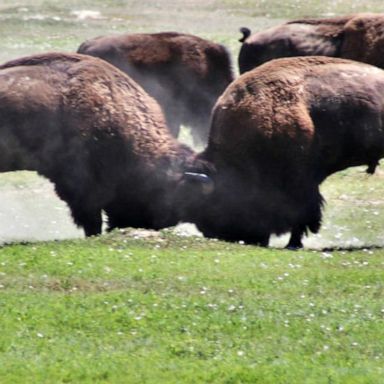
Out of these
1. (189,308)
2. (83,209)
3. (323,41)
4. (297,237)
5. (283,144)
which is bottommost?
(297,237)

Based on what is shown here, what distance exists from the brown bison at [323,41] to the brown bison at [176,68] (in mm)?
783

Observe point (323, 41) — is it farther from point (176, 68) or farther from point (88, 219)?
point (88, 219)

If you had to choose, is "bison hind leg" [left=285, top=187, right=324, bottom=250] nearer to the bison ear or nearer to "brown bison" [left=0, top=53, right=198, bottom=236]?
the bison ear

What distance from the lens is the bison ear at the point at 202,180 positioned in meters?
14.3

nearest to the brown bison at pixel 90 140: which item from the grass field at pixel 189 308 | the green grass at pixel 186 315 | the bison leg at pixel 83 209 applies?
the bison leg at pixel 83 209

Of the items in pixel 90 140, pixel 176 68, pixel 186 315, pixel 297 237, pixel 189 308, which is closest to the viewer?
pixel 186 315

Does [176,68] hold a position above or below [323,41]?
below

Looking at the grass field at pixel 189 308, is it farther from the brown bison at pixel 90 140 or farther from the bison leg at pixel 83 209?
the bison leg at pixel 83 209

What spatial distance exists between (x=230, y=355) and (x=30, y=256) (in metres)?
3.27

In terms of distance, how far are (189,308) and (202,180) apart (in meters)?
4.52

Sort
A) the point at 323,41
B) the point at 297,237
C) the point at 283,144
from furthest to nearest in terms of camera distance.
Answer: the point at 323,41 → the point at 297,237 → the point at 283,144

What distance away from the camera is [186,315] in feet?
32.0

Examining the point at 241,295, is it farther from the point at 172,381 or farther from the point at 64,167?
the point at 64,167

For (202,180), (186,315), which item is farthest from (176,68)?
(186,315)
